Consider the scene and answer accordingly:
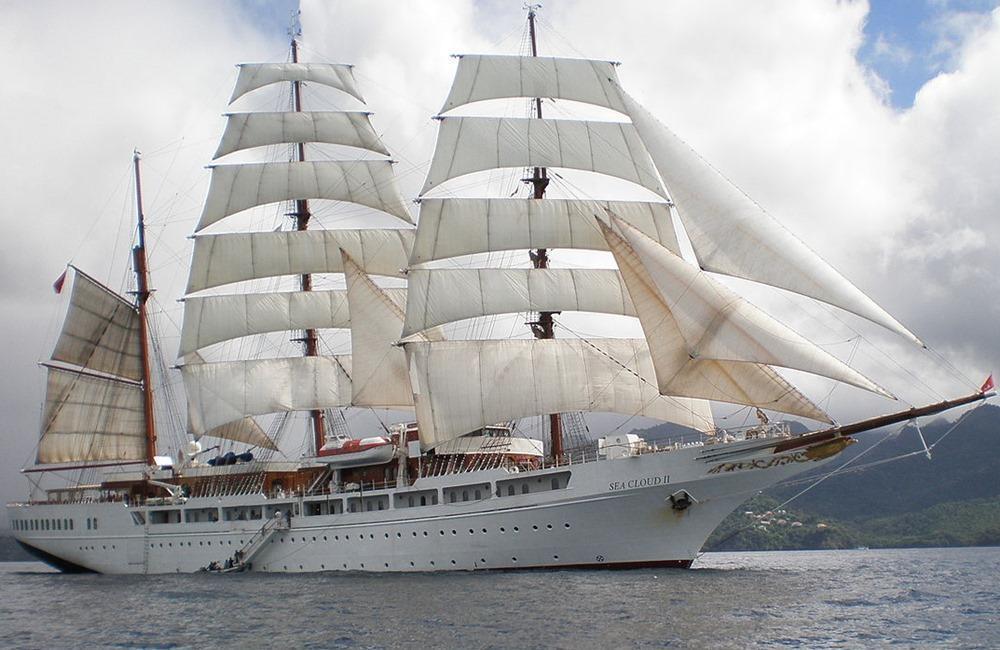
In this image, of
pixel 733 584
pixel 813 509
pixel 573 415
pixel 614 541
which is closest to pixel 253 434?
pixel 573 415

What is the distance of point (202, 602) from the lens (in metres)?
36.0

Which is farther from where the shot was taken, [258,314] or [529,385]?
[258,314]

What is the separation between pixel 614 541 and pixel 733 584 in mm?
5575

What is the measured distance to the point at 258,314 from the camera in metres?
57.2

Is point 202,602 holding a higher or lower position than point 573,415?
lower

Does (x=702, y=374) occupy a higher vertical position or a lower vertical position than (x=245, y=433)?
lower

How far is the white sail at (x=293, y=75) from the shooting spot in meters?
59.2

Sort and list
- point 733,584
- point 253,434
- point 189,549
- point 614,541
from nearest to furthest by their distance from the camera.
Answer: point 733,584
point 614,541
point 189,549
point 253,434

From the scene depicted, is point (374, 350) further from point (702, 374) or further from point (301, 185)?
point (702, 374)

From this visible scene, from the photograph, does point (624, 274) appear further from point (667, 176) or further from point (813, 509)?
point (813, 509)

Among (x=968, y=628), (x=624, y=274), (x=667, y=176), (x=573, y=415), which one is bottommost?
(x=968, y=628)

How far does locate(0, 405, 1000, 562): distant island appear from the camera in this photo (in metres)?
125

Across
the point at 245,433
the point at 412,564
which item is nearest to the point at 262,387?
the point at 245,433

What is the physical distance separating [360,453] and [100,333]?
20269 mm
